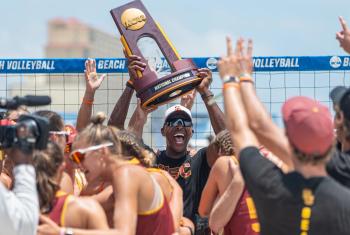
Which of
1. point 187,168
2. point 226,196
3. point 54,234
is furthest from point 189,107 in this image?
point 54,234

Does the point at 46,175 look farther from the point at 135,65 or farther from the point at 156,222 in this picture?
the point at 135,65

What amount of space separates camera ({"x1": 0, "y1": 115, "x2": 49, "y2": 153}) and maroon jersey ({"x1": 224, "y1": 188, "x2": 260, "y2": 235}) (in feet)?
6.19

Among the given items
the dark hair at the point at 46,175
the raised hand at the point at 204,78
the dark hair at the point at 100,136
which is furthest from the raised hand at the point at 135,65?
the dark hair at the point at 46,175

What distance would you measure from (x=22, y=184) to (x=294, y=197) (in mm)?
1312

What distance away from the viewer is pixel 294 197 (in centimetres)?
489

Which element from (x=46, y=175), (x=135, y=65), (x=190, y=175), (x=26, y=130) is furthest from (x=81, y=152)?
(x=190, y=175)

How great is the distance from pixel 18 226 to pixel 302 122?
1.45 m

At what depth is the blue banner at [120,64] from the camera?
30.4 ft

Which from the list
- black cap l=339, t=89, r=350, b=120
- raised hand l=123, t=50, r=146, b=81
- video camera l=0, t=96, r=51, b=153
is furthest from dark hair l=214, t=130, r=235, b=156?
video camera l=0, t=96, r=51, b=153

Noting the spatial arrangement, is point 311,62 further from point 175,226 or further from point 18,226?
point 18,226

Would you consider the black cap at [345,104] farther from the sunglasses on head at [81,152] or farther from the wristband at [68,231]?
the wristband at [68,231]

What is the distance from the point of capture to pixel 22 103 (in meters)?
5.18

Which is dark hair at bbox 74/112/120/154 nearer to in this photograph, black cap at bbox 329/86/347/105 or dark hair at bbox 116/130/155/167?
dark hair at bbox 116/130/155/167

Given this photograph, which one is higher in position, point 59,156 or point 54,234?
point 59,156
